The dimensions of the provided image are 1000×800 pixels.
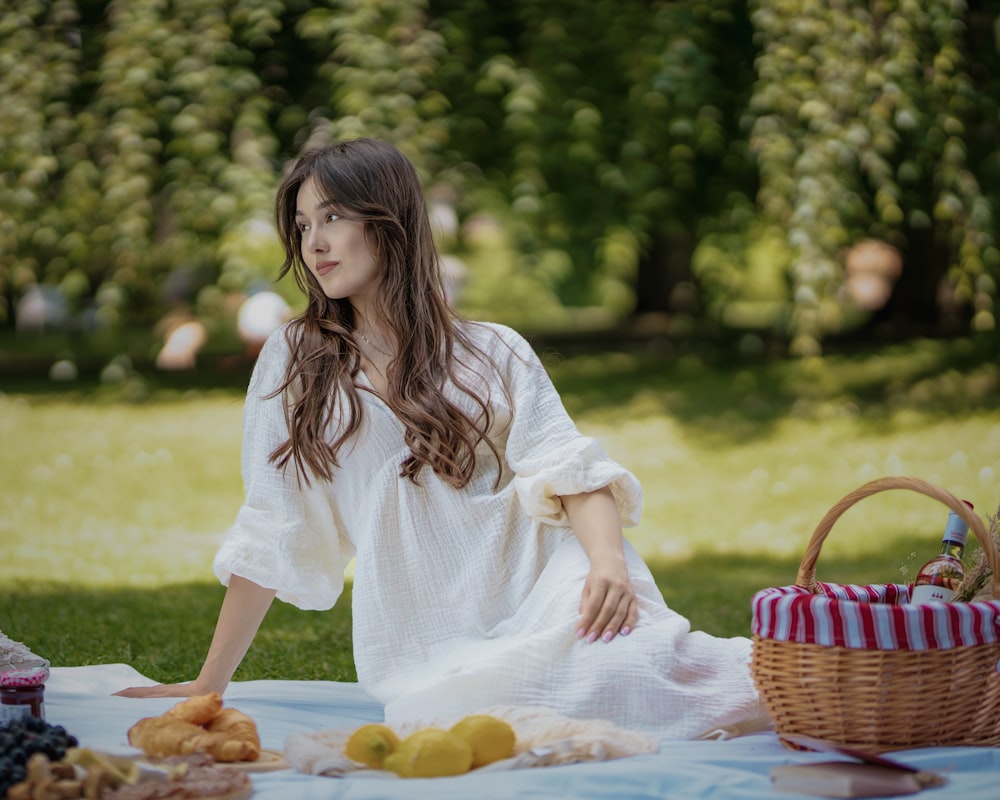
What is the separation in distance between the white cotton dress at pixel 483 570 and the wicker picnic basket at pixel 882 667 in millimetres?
227

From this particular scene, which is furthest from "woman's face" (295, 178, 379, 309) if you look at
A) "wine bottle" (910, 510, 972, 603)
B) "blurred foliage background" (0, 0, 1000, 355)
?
"blurred foliage background" (0, 0, 1000, 355)

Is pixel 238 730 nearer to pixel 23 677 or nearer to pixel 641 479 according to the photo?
pixel 23 677

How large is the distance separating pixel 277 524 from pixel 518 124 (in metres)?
4.68

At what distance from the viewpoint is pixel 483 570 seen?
118 inches

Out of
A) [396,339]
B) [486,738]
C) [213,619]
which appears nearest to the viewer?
[486,738]

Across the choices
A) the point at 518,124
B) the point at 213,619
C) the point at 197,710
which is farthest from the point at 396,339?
the point at 518,124

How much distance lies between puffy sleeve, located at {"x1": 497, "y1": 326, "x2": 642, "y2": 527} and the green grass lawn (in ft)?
4.52

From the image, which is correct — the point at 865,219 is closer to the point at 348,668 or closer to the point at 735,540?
the point at 735,540

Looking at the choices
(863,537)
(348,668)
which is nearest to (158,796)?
(348,668)

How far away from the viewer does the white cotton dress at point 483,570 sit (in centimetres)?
276

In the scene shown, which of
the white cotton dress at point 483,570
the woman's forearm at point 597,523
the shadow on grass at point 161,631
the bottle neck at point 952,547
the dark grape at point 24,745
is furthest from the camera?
the shadow on grass at point 161,631

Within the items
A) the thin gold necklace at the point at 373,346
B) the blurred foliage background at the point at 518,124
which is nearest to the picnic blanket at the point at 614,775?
the thin gold necklace at the point at 373,346

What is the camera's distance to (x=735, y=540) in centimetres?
664

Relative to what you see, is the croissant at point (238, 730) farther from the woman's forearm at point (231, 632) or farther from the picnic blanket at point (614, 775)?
the woman's forearm at point (231, 632)
